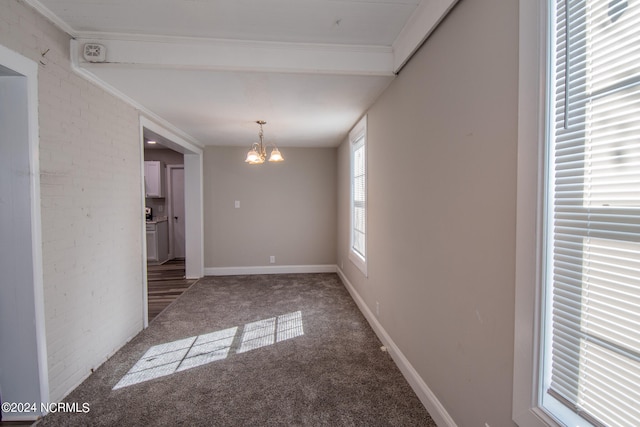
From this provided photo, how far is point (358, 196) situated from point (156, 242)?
174 inches

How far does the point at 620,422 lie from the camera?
2.61 ft

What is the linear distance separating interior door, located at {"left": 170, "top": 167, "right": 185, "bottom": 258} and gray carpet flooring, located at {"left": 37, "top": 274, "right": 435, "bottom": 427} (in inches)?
132

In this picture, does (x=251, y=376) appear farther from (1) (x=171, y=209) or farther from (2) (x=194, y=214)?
(1) (x=171, y=209)

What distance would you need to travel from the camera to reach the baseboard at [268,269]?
5273 mm

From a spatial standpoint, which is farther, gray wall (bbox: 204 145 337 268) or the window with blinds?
gray wall (bbox: 204 145 337 268)

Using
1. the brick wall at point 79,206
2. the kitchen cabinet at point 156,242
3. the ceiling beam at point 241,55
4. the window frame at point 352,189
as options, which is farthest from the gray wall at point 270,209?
the ceiling beam at point 241,55

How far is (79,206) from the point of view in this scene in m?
2.14

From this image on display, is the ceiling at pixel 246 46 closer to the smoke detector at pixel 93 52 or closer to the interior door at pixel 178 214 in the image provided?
the smoke detector at pixel 93 52

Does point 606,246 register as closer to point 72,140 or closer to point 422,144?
point 422,144

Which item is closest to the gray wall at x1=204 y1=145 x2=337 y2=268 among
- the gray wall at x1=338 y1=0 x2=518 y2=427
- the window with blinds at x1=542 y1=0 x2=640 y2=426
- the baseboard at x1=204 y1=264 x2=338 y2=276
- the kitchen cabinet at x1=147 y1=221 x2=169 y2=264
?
the baseboard at x1=204 y1=264 x2=338 y2=276

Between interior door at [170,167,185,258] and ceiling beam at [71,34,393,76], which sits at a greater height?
ceiling beam at [71,34,393,76]

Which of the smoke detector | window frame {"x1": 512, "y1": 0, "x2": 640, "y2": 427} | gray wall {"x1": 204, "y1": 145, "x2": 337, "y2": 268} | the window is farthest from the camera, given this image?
gray wall {"x1": 204, "y1": 145, "x2": 337, "y2": 268}

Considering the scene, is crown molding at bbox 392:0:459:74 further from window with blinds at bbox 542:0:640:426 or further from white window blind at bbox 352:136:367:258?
white window blind at bbox 352:136:367:258

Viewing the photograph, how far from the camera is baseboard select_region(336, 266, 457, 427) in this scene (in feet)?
5.43
